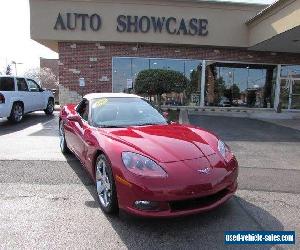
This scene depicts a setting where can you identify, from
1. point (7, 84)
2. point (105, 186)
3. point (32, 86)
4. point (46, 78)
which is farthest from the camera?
point (46, 78)

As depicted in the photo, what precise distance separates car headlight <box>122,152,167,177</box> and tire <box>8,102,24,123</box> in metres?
9.21

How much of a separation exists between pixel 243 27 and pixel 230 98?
3.85 m

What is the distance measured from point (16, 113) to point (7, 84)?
1105mm

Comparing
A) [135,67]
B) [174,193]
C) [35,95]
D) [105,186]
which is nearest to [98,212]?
[105,186]

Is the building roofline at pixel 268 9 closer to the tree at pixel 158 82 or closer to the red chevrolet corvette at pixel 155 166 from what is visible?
the tree at pixel 158 82

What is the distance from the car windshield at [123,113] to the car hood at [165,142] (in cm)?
34

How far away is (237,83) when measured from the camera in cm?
1812

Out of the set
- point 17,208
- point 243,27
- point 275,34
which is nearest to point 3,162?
point 17,208

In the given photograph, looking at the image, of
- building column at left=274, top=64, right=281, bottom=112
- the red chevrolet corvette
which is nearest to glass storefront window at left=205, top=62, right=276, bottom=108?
building column at left=274, top=64, right=281, bottom=112

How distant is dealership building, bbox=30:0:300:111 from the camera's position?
1596cm

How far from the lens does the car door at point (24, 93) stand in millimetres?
12125

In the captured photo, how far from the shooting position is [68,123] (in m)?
5.99

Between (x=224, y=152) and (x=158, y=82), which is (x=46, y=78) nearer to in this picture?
(x=158, y=82)

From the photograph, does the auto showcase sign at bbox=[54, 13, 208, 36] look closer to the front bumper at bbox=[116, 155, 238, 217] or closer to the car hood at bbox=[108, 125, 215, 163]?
the car hood at bbox=[108, 125, 215, 163]
